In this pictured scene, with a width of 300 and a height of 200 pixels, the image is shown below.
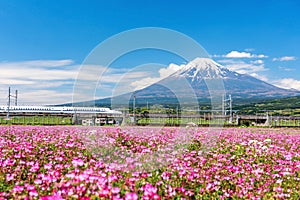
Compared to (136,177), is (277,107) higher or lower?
higher

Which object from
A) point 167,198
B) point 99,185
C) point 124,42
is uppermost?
point 124,42

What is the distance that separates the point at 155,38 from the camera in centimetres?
1077

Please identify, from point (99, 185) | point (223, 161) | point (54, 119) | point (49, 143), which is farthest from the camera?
point (54, 119)

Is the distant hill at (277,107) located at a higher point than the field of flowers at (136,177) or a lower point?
higher

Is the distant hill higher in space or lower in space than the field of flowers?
higher

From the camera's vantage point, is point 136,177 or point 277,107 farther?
point 277,107

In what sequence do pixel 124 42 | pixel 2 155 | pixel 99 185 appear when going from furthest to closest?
pixel 124 42
pixel 2 155
pixel 99 185

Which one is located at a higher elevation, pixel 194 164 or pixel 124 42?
pixel 124 42

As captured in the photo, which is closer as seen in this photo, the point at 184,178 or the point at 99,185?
the point at 99,185

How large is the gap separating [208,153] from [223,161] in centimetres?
98

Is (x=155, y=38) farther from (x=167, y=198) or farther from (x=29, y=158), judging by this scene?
(x=167, y=198)

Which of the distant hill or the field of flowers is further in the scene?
the distant hill

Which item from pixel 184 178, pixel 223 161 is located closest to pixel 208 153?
pixel 223 161

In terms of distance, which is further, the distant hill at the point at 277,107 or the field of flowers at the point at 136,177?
the distant hill at the point at 277,107
